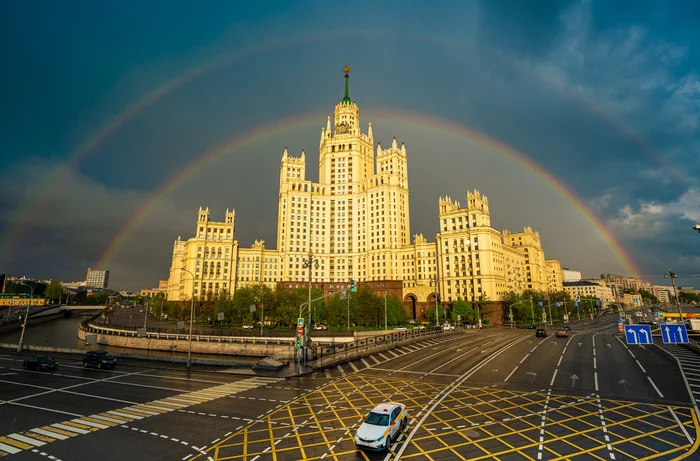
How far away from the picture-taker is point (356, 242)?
160 m

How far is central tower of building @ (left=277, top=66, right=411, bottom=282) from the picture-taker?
151750mm

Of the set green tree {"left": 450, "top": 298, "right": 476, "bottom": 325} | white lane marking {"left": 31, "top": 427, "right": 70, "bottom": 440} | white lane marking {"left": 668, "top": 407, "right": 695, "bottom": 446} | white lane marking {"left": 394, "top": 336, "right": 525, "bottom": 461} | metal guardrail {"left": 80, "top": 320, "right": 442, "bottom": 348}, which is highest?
green tree {"left": 450, "top": 298, "right": 476, "bottom": 325}

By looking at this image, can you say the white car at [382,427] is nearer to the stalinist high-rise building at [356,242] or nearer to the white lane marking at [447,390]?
the white lane marking at [447,390]

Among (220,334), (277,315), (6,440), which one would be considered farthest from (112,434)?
(277,315)

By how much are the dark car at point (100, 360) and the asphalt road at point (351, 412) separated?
1679 mm

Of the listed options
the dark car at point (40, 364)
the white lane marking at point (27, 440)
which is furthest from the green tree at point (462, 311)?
the white lane marking at point (27, 440)

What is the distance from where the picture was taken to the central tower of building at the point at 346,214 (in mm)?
151750

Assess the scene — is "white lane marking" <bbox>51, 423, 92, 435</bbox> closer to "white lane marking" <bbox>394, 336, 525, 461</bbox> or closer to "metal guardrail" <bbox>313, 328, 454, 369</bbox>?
"white lane marking" <bbox>394, 336, 525, 461</bbox>

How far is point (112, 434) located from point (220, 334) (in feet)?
147

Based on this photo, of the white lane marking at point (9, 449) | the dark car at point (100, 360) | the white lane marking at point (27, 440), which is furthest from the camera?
the dark car at point (100, 360)

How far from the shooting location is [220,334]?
203 ft

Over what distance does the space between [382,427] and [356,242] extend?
5653 inches

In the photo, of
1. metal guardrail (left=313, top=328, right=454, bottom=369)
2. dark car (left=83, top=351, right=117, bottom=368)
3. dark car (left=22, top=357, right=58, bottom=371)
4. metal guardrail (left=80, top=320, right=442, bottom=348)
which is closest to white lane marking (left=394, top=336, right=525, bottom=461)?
metal guardrail (left=313, top=328, right=454, bottom=369)

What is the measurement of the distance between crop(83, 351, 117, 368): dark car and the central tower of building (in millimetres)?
112075
